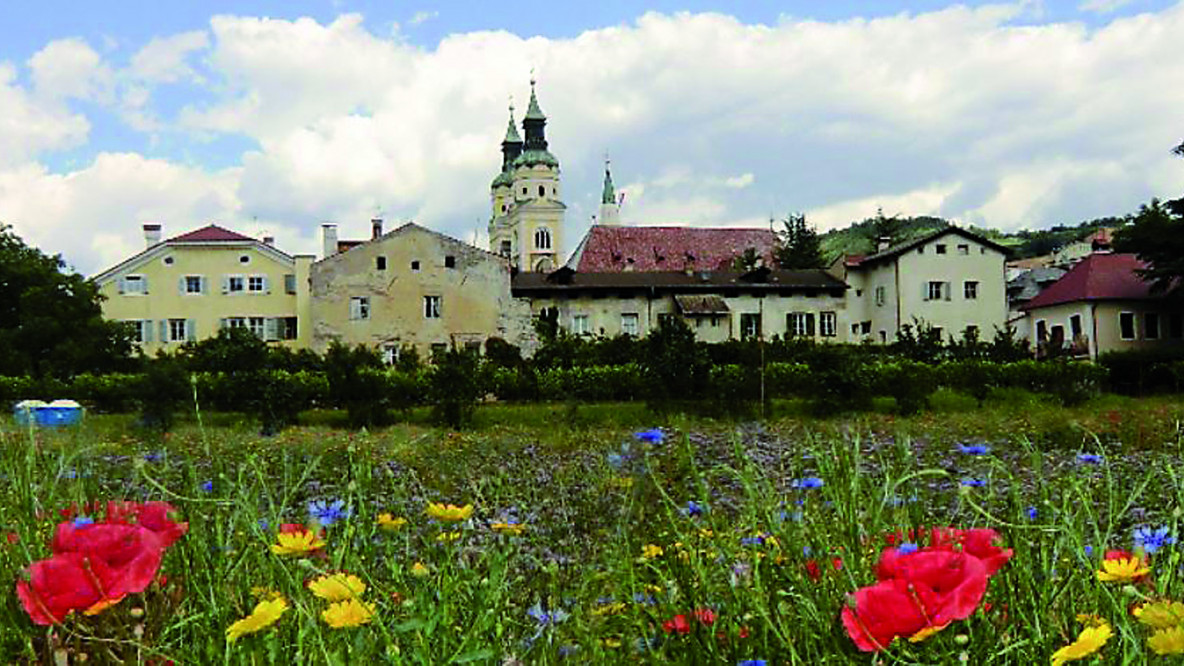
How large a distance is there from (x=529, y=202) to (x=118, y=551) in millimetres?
86022

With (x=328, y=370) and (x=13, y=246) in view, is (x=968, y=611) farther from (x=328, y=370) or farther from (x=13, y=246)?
(x=13, y=246)

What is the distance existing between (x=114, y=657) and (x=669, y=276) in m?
46.9

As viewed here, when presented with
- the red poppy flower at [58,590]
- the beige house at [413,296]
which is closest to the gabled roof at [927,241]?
the beige house at [413,296]

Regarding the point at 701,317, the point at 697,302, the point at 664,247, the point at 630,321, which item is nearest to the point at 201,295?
the point at 630,321

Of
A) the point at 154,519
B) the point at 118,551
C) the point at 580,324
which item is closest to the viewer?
the point at 118,551

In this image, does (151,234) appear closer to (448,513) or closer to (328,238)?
(328,238)

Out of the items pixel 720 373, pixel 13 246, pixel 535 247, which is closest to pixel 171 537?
pixel 720 373

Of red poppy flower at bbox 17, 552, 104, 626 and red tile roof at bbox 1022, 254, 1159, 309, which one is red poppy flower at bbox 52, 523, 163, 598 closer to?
red poppy flower at bbox 17, 552, 104, 626

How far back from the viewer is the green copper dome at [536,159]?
90.8m

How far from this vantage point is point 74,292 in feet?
140

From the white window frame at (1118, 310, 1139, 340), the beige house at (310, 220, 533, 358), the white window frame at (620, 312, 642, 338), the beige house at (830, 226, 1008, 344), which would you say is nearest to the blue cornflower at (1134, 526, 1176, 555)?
the beige house at (310, 220, 533, 358)

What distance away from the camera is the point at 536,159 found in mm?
91125

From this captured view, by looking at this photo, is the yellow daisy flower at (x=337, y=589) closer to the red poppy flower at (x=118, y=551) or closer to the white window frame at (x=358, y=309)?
the red poppy flower at (x=118, y=551)

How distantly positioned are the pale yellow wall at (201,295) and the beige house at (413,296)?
4.12 meters
